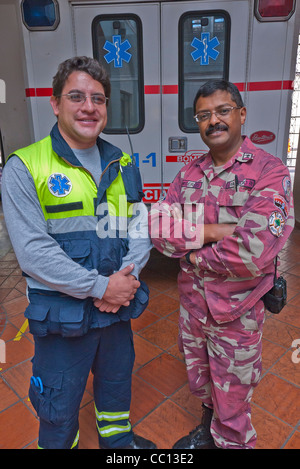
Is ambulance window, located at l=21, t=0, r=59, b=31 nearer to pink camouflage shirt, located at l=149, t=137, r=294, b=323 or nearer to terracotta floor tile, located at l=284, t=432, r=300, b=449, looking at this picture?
pink camouflage shirt, located at l=149, t=137, r=294, b=323

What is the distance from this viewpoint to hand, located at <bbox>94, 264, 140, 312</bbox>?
1.49 metres

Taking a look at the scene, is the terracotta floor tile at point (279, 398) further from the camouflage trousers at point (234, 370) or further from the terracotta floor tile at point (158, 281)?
the terracotta floor tile at point (158, 281)

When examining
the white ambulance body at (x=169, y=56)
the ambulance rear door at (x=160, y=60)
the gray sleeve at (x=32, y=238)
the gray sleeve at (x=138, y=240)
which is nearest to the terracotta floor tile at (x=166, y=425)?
the gray sleeve at (x=138, y=240)

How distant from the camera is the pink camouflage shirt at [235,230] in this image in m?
1.47

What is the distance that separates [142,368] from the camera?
2.56 m

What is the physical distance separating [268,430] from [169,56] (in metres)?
2.91

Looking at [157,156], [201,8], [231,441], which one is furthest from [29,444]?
[201,8]

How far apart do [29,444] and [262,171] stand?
6.26 feet

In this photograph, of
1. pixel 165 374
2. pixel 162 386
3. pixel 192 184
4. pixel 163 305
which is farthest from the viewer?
pixel 163 305

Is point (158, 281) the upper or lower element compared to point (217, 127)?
lower

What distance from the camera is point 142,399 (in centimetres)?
227

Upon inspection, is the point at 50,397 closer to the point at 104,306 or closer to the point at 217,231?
the point at 104,306

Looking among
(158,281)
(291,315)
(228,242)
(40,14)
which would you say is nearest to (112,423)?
(228,242)

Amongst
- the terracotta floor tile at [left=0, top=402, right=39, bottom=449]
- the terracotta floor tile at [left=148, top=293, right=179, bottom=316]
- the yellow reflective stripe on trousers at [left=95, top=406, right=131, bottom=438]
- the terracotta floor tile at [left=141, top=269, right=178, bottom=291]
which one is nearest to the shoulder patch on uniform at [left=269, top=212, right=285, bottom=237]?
the yellow reflective stripe on trousers at [left=95, top=406, right=131, bottom=438]
